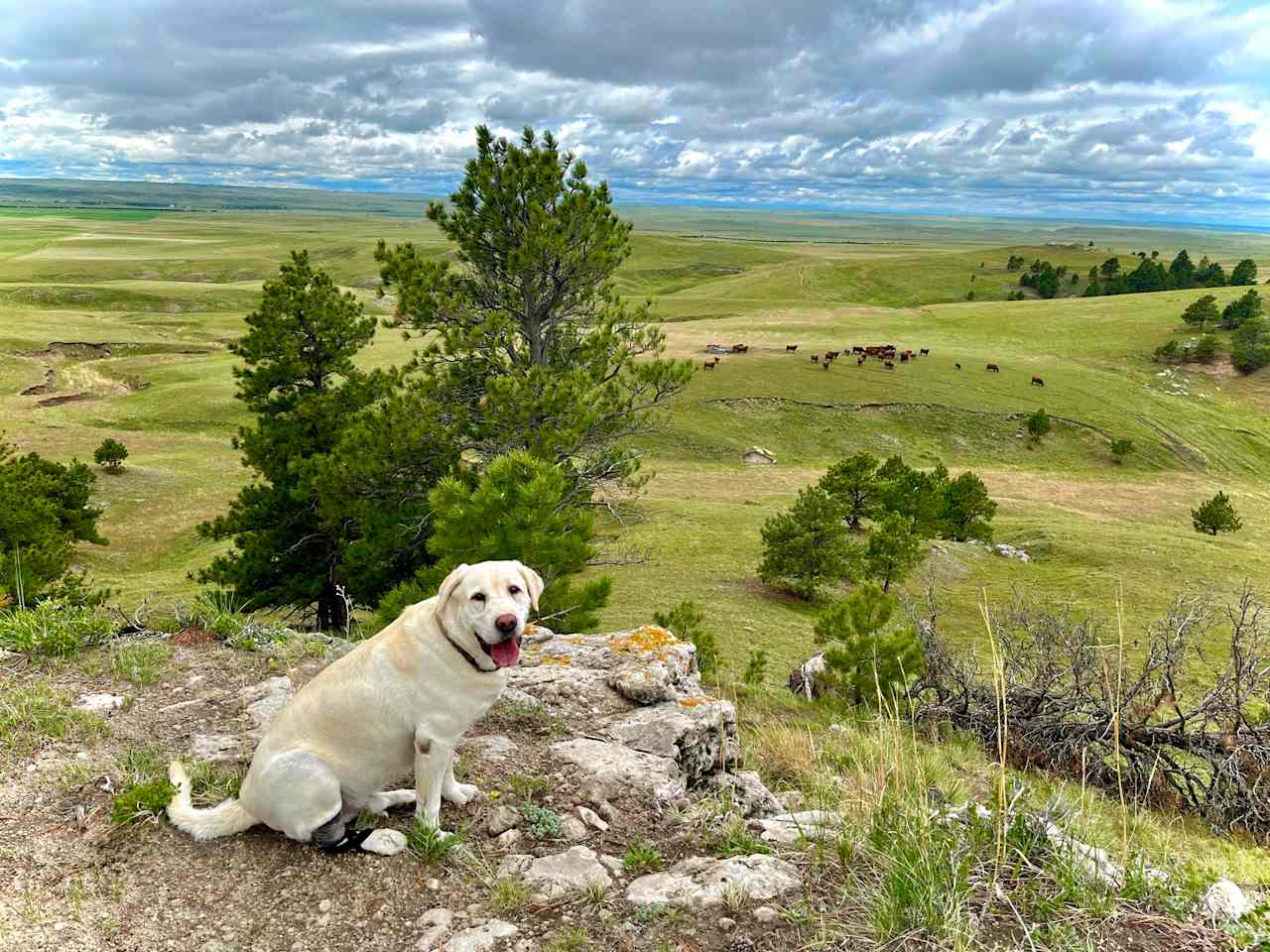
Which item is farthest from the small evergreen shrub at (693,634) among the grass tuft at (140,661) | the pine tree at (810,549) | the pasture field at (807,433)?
the pine tree at (810,549)

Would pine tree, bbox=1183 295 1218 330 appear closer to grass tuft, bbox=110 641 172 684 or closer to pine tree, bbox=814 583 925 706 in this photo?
pine tree, bbox=814 583 925 706

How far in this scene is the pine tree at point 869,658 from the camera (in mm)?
10883

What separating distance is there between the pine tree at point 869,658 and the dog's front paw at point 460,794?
687 centimetres

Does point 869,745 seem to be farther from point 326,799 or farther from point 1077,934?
point 326,799

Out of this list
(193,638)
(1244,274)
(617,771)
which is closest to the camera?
(617,771)

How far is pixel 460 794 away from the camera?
4.51 metres

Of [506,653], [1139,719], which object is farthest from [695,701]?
[1139,719]

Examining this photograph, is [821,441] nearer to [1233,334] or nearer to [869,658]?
[869,658]

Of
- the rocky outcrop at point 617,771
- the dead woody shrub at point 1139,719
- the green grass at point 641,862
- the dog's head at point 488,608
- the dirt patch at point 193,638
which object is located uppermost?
the dog's head at point 488,608

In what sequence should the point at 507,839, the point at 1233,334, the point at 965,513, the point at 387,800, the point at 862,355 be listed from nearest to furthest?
the point at 507,839
the point at 387,800
the point at 965,513
the point at 862,355
the point at 1233,334

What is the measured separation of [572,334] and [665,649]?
13.3 meters

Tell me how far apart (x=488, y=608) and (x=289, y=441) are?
56.3 feet

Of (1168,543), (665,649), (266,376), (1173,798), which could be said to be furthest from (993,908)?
(1168,543)

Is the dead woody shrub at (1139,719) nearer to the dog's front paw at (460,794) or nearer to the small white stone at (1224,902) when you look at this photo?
the small white stone at (1224,902)
